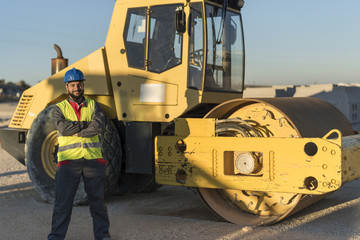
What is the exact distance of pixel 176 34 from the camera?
275 inches

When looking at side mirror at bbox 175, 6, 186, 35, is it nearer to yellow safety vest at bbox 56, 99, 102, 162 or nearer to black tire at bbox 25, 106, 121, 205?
yellow safety vest at bbox 56, 99, 102, 162

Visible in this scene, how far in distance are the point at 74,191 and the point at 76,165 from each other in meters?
0.26

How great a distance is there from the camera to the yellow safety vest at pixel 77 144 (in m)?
5.27

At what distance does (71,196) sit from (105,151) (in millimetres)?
1978

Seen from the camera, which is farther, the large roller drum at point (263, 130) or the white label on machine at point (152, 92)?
the white label on machine at point (152, 92)

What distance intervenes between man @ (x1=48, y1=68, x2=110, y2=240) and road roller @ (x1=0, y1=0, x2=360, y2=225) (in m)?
1.25

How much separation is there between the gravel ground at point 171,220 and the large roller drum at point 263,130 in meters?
0.20

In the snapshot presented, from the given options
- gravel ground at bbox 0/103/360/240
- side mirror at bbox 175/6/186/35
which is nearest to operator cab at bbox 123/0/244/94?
side mirror at bbox 175/6/186/35

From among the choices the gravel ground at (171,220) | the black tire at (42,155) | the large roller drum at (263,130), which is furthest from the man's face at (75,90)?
the black tire at (42,155)

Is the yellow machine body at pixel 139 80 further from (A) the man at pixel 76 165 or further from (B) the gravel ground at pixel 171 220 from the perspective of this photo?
(A) the man at pixel 76 165

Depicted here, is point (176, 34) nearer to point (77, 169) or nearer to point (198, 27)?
point (198, 27)

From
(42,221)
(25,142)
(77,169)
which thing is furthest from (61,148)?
(25,142)

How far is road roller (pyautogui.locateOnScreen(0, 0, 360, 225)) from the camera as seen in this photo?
18.8 feet

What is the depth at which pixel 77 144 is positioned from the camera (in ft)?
17.4
